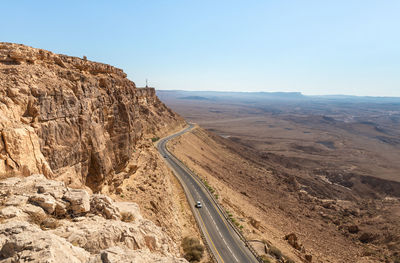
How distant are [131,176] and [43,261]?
1911 centimetres

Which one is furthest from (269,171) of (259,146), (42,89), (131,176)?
(42,89)

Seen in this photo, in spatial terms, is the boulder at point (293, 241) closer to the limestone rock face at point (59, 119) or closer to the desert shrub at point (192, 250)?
the desert shrub at point (192, 250)

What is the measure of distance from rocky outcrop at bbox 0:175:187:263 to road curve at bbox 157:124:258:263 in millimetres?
13849

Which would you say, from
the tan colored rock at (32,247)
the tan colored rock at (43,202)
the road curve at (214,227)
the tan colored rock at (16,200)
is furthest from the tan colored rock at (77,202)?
the road curve at (214,227)

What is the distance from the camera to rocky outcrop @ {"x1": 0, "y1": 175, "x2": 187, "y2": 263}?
5.88m

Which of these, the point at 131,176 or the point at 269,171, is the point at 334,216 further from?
the point at 131,176

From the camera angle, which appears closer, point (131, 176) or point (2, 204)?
point (2, 204)

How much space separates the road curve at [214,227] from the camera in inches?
845

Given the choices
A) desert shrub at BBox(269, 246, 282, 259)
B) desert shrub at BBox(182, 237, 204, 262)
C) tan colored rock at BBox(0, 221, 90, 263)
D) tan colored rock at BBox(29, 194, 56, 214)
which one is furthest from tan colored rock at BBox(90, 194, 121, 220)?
desert shrub at BBox(269, 246, 282, 259)

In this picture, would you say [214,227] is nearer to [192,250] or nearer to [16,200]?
[192,250]

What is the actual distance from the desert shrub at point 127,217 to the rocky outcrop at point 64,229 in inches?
5.1

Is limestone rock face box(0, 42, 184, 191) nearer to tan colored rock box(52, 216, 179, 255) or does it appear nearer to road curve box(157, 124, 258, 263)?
tan colored rock box(52, 216, 179, 255)

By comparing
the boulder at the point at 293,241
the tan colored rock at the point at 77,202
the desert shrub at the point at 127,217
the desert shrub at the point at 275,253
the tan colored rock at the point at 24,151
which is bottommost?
the boulder at the point at 293,241

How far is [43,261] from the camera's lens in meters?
5.39
